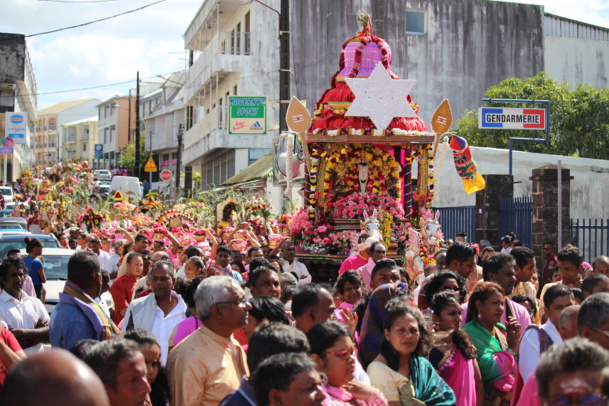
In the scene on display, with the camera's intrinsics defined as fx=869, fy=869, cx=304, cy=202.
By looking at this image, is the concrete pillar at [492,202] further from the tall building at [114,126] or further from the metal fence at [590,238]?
the tall building at [114,126]

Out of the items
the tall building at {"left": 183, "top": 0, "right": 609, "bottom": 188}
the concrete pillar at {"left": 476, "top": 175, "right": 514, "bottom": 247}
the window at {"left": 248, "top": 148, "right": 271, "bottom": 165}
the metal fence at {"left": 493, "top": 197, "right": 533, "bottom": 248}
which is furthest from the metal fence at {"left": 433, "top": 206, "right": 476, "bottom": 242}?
the window at {"left": 248, "top": 148, "right": 271, "bottom": 165}

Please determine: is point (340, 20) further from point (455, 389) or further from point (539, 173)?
point (455, 389)

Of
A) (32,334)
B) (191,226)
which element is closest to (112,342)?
(32,334)

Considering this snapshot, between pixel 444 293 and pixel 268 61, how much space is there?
101 feet

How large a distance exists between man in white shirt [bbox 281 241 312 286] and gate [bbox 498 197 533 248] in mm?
6984

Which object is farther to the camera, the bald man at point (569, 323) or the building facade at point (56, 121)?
→ the building facade at point (56, 121)

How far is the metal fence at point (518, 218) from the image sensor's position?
1823 cm

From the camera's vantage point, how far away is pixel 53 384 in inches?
80.9

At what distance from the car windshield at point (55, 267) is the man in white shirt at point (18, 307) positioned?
241 inches

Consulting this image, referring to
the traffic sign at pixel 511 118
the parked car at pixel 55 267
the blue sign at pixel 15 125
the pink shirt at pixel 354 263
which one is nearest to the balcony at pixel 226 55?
the blue sign at pixel 15 125

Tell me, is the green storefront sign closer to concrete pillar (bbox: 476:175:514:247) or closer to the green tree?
concrete pillar (bbox: 476:175:514:247)

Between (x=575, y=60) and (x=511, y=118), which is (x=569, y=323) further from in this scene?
(x=575, y=60)

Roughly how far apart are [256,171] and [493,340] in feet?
88.9

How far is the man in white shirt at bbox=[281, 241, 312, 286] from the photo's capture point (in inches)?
469
